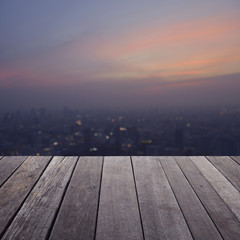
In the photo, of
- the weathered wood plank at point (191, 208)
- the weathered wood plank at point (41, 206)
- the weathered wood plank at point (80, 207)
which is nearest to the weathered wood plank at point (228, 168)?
the weathered wood plank at point (191, 208)

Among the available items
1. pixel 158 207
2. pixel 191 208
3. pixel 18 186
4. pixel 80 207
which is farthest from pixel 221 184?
pixel 18 186

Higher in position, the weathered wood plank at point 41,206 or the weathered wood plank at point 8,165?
the weathered wood plank at point 41,206

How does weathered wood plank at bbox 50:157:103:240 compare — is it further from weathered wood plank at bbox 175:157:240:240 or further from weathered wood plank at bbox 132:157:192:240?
weathered wood plank at bbox 175:157:240:240

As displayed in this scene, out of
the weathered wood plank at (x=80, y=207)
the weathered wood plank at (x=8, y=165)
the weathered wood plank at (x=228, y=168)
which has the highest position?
the weathered wood plank at (x=80, y=207)

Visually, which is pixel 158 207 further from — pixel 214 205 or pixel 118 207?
pixel 214 205

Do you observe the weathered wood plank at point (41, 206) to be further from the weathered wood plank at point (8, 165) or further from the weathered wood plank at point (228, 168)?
the weathered wood plank at point (228, 168)

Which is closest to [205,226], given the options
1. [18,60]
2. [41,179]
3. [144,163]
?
[144,163]

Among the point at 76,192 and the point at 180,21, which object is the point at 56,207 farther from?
the point at 180,21
